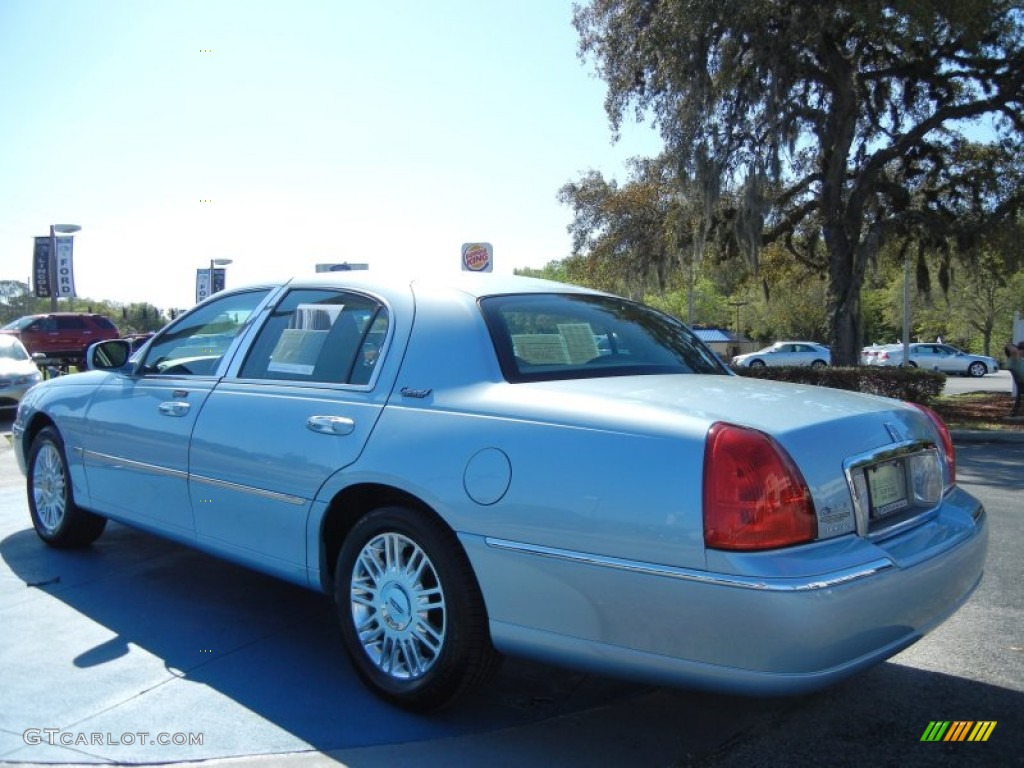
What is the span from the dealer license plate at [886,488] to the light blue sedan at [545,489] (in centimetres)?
1

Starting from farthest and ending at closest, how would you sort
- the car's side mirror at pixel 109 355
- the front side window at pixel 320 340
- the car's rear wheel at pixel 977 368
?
the car's rear wheel at pixel 977 368 → the car's side mirror at pixel 109 355 → the front side window at pixel 320 340

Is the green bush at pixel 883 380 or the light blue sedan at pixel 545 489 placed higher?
the light blue sedan at pixel 545 489

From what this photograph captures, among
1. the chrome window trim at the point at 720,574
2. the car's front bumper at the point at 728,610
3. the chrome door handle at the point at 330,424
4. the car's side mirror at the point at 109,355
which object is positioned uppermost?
the car's side mirror at the point at 109,355

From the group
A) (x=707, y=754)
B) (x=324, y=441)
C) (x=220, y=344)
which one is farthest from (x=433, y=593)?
(x=220, y=344)

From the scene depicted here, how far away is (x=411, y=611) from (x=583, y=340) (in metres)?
1.31

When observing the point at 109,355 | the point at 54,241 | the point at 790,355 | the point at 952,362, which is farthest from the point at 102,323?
the point at 952,362

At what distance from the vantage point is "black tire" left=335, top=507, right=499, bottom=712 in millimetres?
3129

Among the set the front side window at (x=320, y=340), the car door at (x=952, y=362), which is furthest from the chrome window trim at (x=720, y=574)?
the car door at (x=952, y=362)

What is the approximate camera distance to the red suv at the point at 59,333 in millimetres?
26562

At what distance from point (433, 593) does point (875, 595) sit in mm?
1493

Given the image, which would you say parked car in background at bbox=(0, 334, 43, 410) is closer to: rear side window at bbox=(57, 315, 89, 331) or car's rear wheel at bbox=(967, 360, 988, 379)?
rear side window at bbox=(57, 315, 89, 331)

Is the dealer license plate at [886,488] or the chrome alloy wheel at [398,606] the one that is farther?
the chrome alloy wheel at [398,606]

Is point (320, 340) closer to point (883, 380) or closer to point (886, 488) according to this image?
point (886, 488)

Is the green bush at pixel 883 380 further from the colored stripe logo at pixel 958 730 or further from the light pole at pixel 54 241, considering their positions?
the light pole at pixel 54 241
